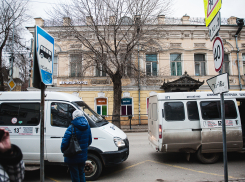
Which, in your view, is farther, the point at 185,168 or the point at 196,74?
the point at 196,74

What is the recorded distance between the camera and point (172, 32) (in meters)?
19.2

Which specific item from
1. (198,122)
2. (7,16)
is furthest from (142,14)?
(7,16)

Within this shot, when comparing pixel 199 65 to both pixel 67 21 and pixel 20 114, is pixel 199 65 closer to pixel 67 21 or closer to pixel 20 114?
pixel 67 21

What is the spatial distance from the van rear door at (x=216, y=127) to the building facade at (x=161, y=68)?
469 inches

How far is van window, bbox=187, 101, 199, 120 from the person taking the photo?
20.2 ft

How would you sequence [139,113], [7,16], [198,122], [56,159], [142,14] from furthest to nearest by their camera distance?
[139,113], [7,16], [142,14], [198,122], [56,159]

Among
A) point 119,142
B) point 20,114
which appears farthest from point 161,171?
point 20,114

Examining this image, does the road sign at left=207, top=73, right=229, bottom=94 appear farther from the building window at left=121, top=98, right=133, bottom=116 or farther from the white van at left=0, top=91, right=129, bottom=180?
the building window at left=121, top=98, right=133, bottom=116

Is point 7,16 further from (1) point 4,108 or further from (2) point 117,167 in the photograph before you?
(2) point 117,167

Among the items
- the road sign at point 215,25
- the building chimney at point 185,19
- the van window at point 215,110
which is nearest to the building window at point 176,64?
the building chimney at point 185,19

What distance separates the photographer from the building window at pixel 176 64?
63.7 ft

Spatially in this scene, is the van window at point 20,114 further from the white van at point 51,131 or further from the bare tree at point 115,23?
the bare tree at point 115,23

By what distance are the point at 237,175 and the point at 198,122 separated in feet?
5.91

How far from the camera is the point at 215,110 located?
6168 mm
